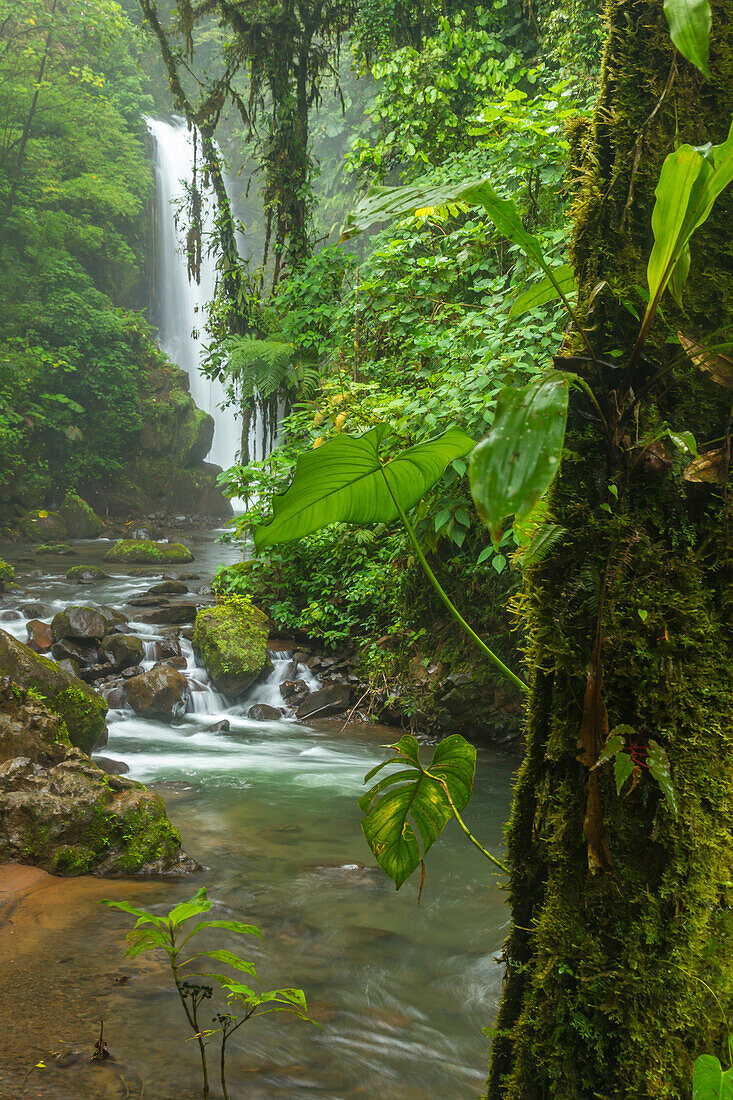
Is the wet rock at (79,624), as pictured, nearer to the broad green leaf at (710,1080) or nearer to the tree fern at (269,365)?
the tree fern at (269,365)

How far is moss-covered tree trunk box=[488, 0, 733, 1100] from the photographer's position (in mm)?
1098

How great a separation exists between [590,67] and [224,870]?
7377 millimetres

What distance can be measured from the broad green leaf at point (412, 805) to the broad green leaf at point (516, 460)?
0.69 meters

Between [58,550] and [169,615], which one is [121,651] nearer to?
[169,615]

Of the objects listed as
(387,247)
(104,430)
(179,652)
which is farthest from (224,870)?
(104,430)

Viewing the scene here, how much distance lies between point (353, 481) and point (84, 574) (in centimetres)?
1104

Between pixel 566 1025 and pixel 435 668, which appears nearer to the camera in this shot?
pixel 566 1025

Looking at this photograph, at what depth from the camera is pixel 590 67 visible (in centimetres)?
655

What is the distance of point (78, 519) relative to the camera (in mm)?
16859

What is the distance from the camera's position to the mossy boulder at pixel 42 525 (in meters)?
15.7

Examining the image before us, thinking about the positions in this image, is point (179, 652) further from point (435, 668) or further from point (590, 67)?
point (590, 67)

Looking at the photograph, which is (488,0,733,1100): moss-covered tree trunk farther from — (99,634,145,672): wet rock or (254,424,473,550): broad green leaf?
(99,634,145,672): wet rock

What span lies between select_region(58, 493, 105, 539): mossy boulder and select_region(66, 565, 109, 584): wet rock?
5458 mm

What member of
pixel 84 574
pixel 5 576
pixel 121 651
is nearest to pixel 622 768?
pixel 121 651
